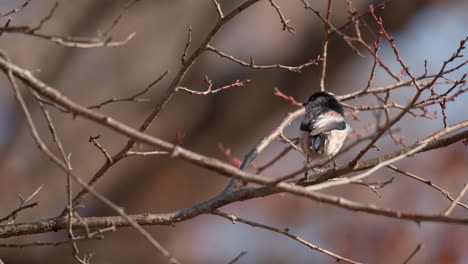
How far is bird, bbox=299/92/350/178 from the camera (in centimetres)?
285

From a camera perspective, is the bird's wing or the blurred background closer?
the bird's wing

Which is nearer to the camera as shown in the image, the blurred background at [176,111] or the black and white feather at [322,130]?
the black and white feather at [322,130]

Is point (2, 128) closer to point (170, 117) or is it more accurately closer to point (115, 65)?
point (115, 65)

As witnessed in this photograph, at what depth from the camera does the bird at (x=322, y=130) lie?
9.36 feet

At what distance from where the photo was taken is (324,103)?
309 centimetres

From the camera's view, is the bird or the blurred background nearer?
the bird

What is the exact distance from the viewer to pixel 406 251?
18.4ft

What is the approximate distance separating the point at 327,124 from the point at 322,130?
0.24 ft

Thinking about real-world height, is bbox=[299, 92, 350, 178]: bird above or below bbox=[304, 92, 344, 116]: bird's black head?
below

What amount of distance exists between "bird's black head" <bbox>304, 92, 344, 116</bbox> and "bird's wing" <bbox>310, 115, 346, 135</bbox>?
75 millimetres

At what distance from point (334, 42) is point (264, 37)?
2.72 feet

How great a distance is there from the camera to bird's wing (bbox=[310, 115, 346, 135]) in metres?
2.86

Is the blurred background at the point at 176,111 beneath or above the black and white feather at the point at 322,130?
above

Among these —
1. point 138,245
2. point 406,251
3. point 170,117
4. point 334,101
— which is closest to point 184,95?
point 170,117
